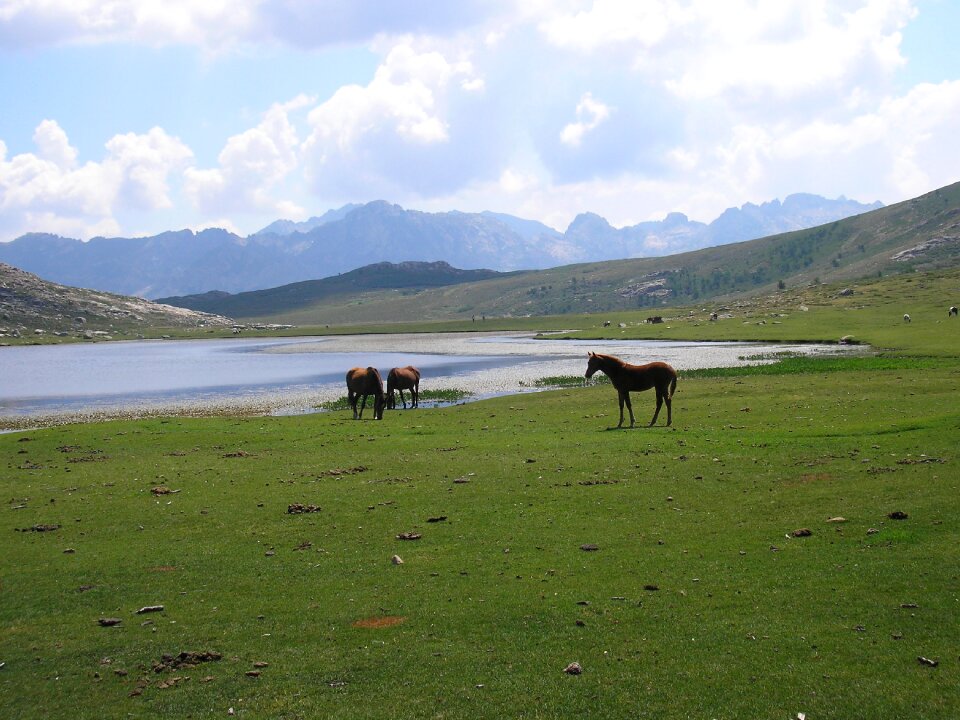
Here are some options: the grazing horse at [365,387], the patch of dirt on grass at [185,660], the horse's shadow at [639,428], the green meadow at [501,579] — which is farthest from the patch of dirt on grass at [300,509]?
the grazing horse at [365,387]

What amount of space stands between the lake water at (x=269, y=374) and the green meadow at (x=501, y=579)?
32605mm

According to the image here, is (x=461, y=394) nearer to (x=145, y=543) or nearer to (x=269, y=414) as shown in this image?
(x=269, y=414)

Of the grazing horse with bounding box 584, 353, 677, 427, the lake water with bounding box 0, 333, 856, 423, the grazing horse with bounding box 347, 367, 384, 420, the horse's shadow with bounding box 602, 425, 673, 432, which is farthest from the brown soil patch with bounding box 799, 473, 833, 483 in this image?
the lake water with bounding box 0, 333, 856, 423

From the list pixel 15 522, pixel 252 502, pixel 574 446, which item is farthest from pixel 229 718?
pixel 574 446

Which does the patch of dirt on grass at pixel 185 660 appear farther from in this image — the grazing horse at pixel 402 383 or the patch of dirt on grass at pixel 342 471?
the grazing horse at pixel 402 383

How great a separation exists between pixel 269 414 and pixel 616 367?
2693 centimetres

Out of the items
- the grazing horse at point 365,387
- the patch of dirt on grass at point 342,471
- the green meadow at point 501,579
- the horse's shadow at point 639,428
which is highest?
the grazing horse at point 365,387

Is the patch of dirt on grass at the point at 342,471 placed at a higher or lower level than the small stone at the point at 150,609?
higher

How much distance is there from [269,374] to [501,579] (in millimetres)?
75022

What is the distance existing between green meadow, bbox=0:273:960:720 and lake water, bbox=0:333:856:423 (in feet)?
107

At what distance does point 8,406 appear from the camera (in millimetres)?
60250

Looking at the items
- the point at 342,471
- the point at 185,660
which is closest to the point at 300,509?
the point at 342,471

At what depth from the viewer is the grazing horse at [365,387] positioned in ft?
147

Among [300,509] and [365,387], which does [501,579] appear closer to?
[300,509]
